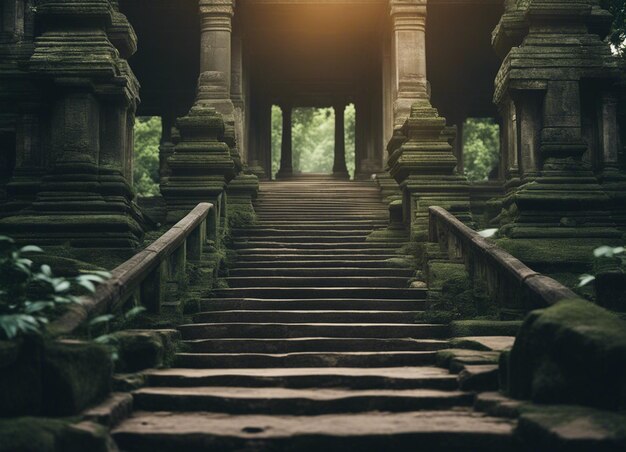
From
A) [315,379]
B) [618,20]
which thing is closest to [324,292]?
[315,379]

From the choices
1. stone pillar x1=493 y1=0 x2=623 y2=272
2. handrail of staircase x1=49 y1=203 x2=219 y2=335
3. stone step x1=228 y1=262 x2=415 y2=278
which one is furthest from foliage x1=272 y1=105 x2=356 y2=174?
handrail of staircase x1=49 y1=203 x2=219 y2=335

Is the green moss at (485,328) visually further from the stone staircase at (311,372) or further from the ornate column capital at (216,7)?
the ornate column capital at (216,7)

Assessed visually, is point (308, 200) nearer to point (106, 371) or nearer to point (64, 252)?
point (64, 252)

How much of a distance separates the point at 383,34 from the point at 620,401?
18015 millimetres

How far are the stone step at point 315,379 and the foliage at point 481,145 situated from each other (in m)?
32.1

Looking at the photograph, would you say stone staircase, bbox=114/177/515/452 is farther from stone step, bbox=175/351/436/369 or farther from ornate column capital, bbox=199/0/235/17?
ornate column capital, bbox=199/0/235/17

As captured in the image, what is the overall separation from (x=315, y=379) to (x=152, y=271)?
2.29 metres

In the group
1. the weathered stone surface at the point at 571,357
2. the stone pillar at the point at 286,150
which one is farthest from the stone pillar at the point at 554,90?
the stone pillar at the point at 286,150

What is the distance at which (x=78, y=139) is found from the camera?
9.37 meters

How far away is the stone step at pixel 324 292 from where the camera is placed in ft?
29.2

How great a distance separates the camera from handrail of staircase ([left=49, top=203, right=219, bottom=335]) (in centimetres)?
526

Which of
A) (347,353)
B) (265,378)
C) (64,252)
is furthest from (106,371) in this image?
(64,252)

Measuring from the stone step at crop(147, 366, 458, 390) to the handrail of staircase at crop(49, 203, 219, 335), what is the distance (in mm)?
696

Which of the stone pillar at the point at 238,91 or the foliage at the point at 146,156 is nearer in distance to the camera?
the stone pillar at the point at 238,91
